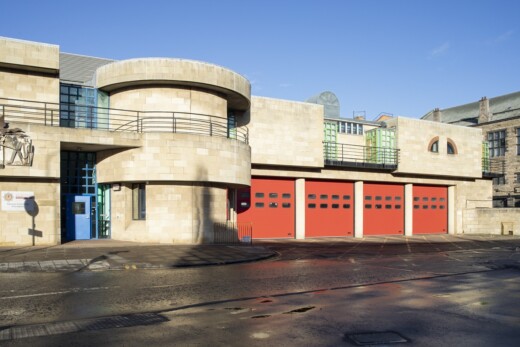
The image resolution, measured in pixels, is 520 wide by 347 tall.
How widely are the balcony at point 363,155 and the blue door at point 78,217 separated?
14577 millimetres

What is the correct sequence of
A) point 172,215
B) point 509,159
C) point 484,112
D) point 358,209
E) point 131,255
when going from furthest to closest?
point 484,112 → point 509,159 → point 358,209 → point 172,215 → point 131,255

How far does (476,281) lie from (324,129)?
64.1 feet

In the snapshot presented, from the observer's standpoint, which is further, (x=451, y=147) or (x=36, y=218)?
(x=451, y=147)

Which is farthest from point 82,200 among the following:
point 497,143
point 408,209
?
point 497,143

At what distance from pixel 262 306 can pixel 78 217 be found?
15.8 metres

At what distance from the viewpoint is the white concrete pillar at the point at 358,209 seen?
103 ft

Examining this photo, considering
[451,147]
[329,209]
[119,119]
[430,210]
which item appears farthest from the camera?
[451,147]

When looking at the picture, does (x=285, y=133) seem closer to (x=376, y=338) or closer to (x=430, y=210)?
(x=430, y=210)

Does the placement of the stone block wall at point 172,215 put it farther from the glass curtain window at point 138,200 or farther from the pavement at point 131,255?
the pavement at point 131,255

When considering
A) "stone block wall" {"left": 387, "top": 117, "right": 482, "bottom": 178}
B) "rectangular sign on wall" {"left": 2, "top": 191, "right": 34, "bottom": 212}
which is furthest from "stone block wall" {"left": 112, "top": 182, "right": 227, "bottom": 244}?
"stone block wall" {"left": 387, "top": 117, "right": 482, "bottom": 178}

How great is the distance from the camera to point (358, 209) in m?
31.6

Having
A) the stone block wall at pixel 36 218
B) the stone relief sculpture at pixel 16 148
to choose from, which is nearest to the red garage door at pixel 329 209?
the stone block wall at pixel 36 218

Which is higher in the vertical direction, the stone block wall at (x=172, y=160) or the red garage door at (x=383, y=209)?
the stone block wall at (x=172, y=160)

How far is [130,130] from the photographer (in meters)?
23.0
